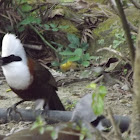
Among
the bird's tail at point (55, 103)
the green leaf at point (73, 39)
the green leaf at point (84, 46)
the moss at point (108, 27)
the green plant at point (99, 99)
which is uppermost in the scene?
the green plant at point (99, 99)

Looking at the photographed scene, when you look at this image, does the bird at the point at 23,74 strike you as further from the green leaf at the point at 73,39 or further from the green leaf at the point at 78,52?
the green leaf at the point at 73,39

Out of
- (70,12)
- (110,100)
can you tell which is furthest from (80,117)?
(70,12)

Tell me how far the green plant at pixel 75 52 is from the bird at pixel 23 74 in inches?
48.1

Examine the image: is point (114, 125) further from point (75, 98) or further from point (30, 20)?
point (30, 20)

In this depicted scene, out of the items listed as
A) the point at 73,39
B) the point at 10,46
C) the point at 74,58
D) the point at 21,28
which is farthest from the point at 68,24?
the point at 10,46

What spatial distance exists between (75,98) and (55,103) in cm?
56

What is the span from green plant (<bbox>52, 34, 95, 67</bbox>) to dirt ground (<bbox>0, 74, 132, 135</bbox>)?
0.36m

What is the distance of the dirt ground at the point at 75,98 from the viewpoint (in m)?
4.15

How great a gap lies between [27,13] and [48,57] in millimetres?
733

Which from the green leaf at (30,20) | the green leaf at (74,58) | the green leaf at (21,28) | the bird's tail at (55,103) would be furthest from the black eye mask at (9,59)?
the green leaf at (21,28)

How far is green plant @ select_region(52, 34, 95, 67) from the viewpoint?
553 cm

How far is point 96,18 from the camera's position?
6.58 metres

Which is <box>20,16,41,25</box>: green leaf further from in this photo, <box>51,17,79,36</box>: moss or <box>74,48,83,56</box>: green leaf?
<box>74,48,83,56</box>: green leaf

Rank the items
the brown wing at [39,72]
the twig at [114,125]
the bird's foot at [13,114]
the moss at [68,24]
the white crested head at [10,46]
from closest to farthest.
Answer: the twig at [114,125]
the white crested head at [10,46]
the bird's foot at [13,114]
the brown wing at [39,72]
the moss at [68,24]
